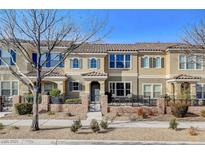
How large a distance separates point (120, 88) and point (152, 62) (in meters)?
4.39

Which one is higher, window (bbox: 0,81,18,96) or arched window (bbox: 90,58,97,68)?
arched window (bbox: 90,58,97,68)

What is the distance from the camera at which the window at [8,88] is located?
28.2m

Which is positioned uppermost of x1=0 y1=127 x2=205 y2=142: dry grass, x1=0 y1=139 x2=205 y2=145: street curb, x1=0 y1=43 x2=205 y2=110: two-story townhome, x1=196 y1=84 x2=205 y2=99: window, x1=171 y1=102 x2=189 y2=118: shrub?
x1=0 y1=43 x2=205 y2=110: two-story townhome

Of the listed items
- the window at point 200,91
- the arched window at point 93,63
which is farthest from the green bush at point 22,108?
the window at point 200,91

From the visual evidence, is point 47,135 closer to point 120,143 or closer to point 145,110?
point 120,143

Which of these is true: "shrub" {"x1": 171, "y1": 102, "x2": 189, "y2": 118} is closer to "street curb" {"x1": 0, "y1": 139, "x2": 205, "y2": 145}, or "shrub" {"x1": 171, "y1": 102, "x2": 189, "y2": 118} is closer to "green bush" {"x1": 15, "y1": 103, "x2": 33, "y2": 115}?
"street curb" {"x1": 0, "y1": 139, "x2": 205, "y2": 145}

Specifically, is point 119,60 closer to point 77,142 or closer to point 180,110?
point 180,110

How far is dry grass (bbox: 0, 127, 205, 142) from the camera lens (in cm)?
1105

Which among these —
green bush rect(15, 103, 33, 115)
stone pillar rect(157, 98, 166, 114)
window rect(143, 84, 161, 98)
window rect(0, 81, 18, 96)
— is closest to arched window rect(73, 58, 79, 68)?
window rect(0, 81, 18, 96)

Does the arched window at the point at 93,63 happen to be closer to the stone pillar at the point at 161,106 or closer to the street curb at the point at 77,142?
the stone pillar at the point at 161,106

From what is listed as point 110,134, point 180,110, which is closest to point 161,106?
point 180,110

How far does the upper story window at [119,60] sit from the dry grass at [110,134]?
16781 mm

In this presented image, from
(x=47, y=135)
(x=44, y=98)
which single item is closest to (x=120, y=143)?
(x=47, y=135)

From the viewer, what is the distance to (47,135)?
38.1 ft
